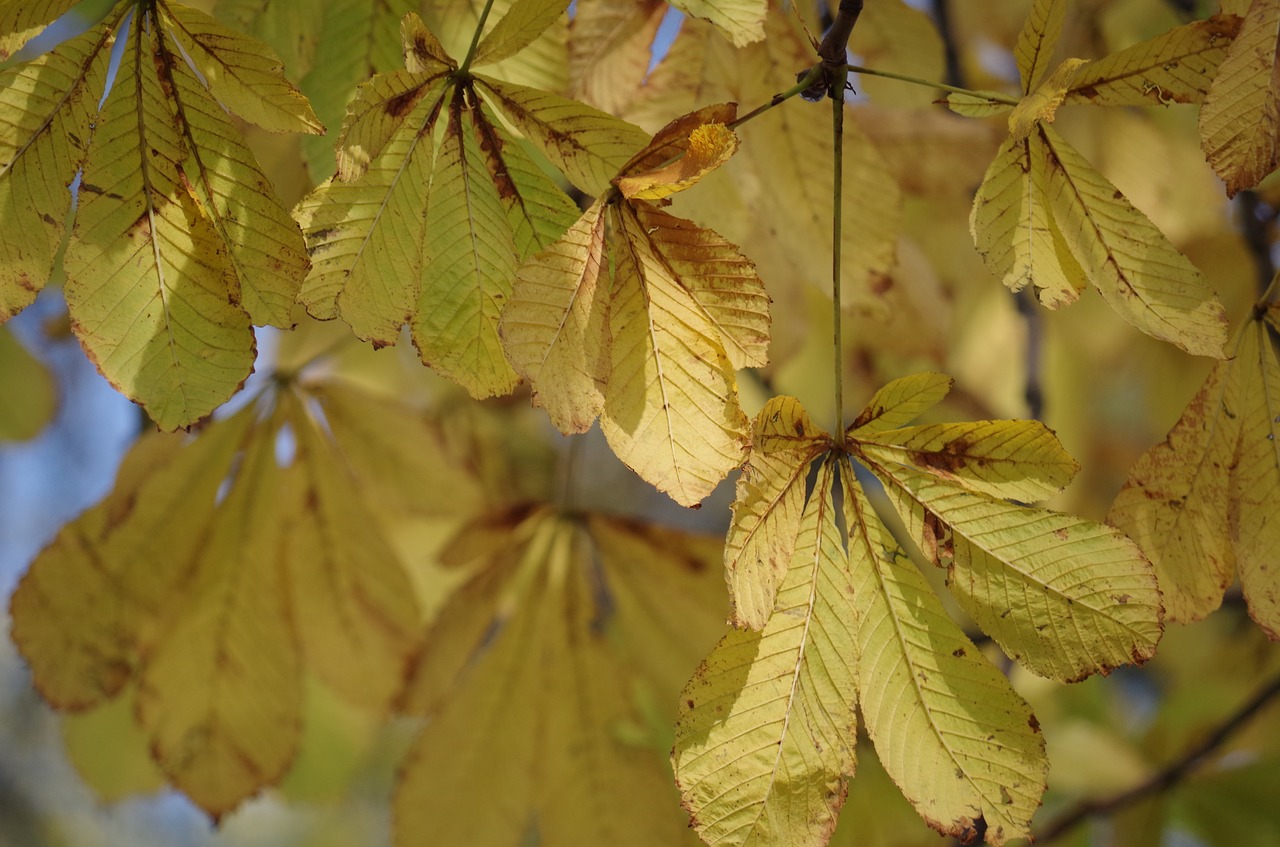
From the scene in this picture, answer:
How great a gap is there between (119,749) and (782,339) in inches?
39.9

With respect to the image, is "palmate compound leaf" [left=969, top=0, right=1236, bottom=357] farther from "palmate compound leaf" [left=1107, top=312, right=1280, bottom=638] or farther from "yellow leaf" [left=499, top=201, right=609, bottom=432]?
"yellow leaf" [left=499, top=201, right=609, bottom=432]

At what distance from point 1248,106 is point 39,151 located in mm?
746

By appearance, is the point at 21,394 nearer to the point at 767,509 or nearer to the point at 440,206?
the point at 440,206

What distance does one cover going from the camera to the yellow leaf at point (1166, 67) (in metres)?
0.61

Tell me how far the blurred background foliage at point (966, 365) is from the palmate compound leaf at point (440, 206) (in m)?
0.20

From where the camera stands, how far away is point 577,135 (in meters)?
0.64

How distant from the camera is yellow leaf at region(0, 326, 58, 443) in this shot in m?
1.43

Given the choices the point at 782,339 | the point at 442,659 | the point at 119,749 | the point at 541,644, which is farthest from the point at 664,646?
the point at 119,749

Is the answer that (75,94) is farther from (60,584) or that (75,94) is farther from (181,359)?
(60,584)

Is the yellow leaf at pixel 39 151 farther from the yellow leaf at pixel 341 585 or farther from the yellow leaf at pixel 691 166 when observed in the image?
the yellow leaf at pixel 341 585

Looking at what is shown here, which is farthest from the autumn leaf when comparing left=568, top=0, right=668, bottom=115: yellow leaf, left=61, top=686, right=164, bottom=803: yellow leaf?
left=61, top=686, right=164, bottom=803: yellow leaf

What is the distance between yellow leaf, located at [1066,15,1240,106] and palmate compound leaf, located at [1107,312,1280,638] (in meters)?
0.19

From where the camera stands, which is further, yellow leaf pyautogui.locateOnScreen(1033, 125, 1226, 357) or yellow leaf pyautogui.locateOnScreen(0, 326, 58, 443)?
yellow leaf pyautogui.locateOnScreen(0, 326, 58, 443)

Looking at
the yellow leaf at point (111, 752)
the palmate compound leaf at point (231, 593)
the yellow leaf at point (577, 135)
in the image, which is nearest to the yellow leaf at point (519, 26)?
the yellow leaf at point (577, 135)
